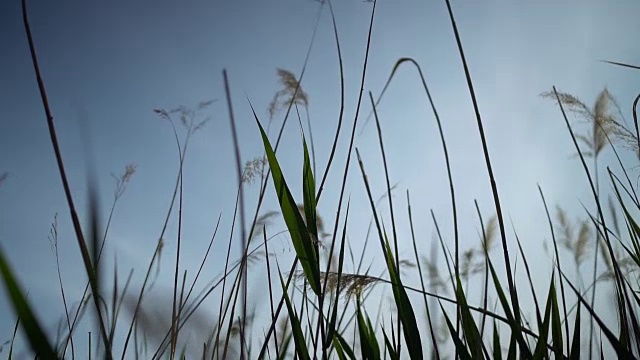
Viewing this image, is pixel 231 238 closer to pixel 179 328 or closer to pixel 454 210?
pixel 179 328

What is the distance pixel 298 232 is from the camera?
1094 mm

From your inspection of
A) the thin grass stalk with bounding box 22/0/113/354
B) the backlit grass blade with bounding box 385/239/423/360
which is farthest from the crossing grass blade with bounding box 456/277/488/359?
the thin grass stalk with bounding box 22/0/113/354

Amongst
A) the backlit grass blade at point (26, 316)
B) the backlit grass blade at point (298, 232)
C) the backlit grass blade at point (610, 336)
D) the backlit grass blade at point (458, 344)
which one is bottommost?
the backlit grass blade at point (26, 316)

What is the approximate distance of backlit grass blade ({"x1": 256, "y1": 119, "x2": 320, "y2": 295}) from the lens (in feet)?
3.52

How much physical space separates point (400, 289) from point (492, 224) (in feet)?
7.26

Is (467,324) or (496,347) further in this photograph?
(496,347)

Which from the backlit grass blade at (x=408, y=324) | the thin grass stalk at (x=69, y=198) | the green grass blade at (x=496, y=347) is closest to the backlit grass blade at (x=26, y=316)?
the thin grass stalk at (x=69, y=198)

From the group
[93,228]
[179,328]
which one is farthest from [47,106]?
[179,328]

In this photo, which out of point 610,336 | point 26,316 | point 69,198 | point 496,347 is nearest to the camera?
point 26,316

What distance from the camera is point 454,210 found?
1249mm

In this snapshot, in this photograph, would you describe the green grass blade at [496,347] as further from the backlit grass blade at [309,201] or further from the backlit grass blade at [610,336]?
the backlit grass blade at [309,201]

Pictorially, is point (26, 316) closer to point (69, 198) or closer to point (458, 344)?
point (69, 198)

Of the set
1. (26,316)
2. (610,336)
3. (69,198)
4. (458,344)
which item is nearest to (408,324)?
(458,344)

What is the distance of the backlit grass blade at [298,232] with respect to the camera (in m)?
1.07
